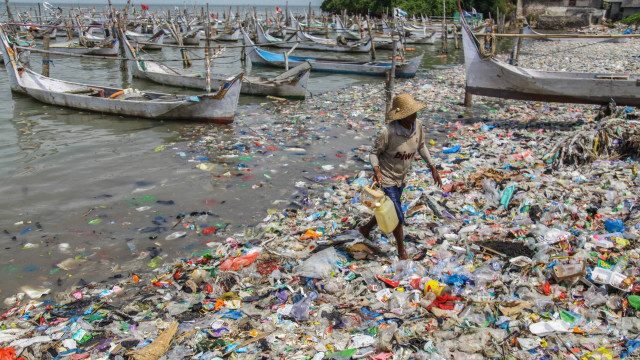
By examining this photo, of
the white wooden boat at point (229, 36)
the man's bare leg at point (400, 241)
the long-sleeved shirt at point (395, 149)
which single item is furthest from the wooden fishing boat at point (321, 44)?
the man's bare leg at point (400, 241)

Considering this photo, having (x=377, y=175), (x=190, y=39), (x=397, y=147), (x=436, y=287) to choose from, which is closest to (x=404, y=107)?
(x=397, y=147)

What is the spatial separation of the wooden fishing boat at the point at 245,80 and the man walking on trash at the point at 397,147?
31.5 ft

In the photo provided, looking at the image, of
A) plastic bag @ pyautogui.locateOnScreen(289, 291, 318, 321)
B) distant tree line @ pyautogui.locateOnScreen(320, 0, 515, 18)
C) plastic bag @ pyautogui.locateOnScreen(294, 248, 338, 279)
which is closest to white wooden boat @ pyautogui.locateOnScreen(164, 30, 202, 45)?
distant tree line @ pyautogui.locateOnScreen(320, 0, 515, 18)

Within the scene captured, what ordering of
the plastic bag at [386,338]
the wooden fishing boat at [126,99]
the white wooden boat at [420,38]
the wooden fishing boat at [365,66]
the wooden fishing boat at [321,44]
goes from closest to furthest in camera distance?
the plastic bag at [386,338]
the wooden fishing boat at [126,99]
the wooden fishing boat at [365,66]
the wooden fishing boat at [321,44]
the white wooden boat at [420,38]

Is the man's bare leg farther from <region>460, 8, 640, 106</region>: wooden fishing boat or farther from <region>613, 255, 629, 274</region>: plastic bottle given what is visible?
<region>460, 8, 640, 106</region>: wooden fishing boat

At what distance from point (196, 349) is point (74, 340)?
1.09 meters

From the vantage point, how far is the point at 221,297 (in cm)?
385

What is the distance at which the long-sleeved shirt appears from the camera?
3.73 m

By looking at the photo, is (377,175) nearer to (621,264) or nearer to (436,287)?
(436,287)

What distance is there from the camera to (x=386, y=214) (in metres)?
3.75

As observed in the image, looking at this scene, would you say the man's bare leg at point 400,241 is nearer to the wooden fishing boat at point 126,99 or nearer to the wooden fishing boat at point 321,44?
the wooden fishing boat at point 126,99

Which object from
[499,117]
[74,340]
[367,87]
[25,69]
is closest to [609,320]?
[74,340]

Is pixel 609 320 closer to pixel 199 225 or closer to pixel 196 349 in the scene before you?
pixel 196 349

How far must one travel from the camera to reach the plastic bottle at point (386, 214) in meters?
3.74
